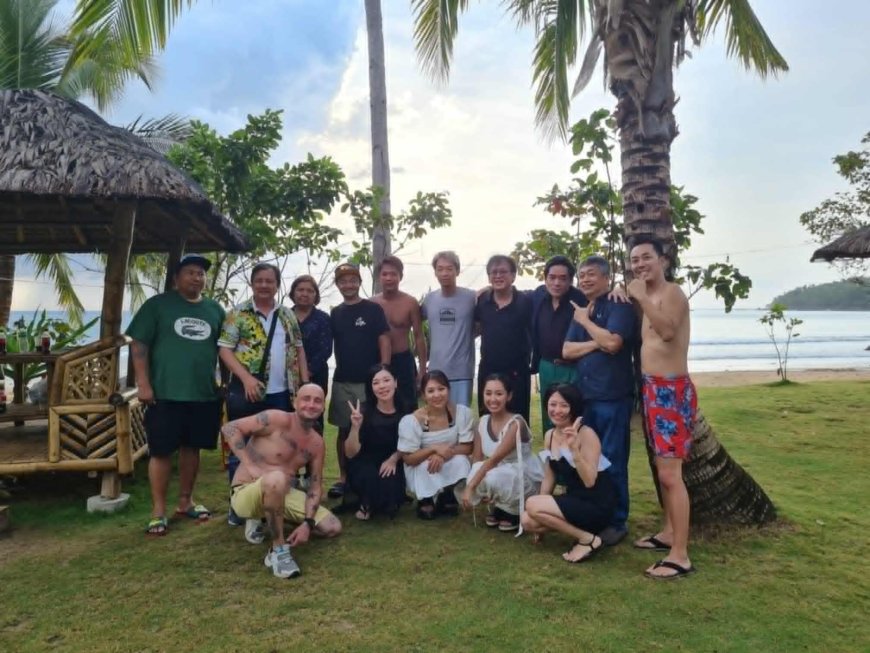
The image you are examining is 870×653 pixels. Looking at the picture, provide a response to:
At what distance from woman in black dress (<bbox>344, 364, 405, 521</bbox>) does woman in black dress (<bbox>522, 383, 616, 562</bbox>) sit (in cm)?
105

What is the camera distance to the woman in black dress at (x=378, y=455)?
14.3 feet

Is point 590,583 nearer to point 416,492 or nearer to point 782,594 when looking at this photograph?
point 782,594

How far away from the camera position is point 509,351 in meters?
4.51

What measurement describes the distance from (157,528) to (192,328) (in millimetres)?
1372

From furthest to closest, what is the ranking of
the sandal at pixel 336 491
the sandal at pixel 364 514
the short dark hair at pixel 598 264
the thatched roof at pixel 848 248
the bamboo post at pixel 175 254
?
the thatched roof at pixel 848 248
the bamboo post at pixel 175 254
the sandal at pixel 336 491
the sandal at pixel 364 514
the short dark hair at pixel 598 264

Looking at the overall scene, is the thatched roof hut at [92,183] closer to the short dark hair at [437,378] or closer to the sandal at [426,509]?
the short dark hair at [437,378]

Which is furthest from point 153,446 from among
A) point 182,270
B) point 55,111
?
point 55,111

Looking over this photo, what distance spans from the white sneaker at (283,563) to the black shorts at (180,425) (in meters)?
1.18

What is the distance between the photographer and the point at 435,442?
14.2 feet

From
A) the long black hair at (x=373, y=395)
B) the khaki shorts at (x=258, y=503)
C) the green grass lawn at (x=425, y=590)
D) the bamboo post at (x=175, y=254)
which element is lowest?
the green grass lawn at (x=425, y=590)

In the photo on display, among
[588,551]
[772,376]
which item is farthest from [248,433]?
[772,376]

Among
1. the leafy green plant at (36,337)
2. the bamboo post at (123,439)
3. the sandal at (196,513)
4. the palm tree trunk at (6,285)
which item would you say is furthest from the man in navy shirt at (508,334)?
the palm tree trunk at (6,285)

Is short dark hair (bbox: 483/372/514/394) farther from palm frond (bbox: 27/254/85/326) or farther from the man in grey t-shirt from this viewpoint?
palm frond (bbox: 27/254/85/326)

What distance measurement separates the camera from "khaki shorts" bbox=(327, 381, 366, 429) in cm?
471
